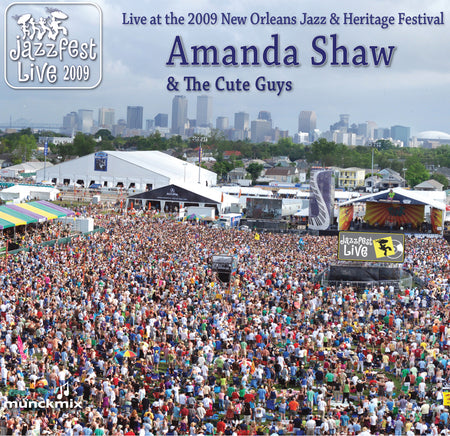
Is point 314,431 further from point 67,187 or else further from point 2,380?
point 67,187

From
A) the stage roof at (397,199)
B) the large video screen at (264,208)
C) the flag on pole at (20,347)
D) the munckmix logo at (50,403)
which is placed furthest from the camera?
the large video screen at (264,208)

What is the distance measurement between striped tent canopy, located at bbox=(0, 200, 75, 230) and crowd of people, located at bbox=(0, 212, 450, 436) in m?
4.18

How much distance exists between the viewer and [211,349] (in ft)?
54.4

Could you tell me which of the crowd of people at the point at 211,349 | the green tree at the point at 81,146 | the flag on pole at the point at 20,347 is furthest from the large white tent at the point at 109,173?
the green tree at the point at 81,146

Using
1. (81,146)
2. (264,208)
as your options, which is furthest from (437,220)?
(81,146)

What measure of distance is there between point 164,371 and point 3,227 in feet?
55.5

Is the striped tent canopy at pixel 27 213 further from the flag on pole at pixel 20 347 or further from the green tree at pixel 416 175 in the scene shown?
the green tree at pixel 416 175

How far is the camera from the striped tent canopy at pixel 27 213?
3206cm

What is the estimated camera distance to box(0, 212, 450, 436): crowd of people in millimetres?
13062

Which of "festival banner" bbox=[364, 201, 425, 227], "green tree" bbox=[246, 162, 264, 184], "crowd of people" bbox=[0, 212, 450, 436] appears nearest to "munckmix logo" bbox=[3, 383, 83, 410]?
"crowd of people" bbox=[0, 212, 450, 436]

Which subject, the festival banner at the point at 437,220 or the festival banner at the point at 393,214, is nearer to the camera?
the festival banner at the point at 437,220

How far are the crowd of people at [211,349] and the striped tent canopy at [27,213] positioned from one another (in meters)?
4.18

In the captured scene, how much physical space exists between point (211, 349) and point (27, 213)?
799 inches

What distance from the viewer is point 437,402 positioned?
1444cm
